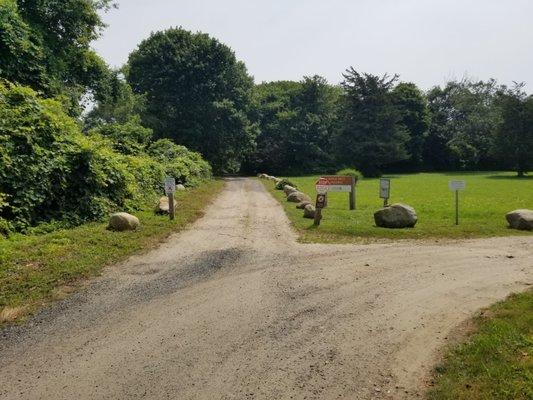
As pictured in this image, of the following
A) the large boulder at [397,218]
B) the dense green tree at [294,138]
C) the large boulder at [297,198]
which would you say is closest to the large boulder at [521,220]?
the large boulder at [397,218]

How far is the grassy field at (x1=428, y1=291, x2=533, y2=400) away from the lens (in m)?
4.26

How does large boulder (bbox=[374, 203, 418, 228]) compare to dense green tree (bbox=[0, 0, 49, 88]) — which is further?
dense green tree (bbox=[0, 0, 49, 88])

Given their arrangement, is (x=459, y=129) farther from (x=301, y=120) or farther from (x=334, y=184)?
(x=334, y=184)

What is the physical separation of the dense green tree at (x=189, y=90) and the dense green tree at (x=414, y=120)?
84.7 feet

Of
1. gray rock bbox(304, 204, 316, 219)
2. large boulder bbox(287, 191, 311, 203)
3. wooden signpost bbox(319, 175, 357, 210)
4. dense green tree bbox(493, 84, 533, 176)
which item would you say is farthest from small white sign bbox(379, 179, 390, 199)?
dense green tree bbox(493, 84, 533, 176)

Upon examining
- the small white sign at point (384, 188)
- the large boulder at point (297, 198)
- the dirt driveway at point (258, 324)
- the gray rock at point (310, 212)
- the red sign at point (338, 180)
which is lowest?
the dirt driveway at point (258, 324)

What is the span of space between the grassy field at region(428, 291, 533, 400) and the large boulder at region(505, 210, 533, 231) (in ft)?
26.8

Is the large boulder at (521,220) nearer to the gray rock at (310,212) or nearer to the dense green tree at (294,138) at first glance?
the gray rock at (310,212)

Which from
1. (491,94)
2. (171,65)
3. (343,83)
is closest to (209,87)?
(171,65)

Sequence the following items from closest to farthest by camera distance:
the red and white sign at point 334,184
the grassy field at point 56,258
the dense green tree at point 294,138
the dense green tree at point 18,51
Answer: the grassy field at point 56,258, the red and white sign at point 334,184, the dense green tree at point 18,51, the dense green tree at point 294,138

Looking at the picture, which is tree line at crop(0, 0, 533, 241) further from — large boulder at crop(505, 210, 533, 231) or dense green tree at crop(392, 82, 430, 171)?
large boulder at crop(505, 210, 533, 231)

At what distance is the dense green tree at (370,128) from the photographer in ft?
160

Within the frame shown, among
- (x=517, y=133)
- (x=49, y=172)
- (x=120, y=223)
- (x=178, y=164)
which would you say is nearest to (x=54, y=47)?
(x=178, y=164)

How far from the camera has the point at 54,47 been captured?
24.1 meters
